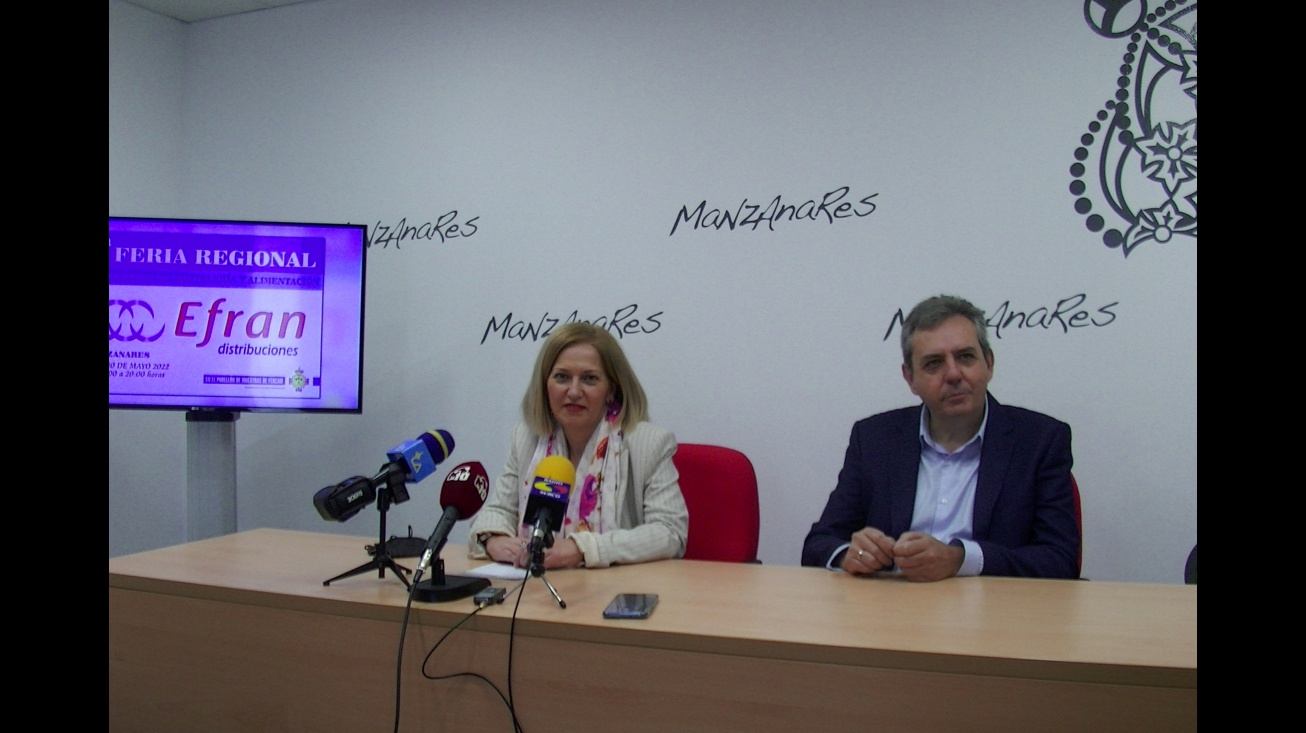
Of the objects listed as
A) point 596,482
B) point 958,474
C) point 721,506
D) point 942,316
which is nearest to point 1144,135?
point 942,316

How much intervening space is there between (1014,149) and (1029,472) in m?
1.41

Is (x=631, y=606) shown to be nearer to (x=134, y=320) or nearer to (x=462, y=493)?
(x=462, y=493)

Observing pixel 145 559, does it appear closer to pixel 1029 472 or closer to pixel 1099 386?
pixel 1029 472

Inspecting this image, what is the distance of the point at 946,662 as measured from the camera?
4.47 ft

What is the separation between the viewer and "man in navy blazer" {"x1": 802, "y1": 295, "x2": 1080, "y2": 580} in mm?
2098

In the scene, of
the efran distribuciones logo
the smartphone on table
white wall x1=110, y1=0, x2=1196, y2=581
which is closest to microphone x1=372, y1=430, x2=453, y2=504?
the smartphone on table

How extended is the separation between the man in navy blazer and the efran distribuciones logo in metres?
2.80

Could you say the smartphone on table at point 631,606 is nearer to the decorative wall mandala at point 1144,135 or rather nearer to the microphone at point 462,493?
the microphone at point 462,493

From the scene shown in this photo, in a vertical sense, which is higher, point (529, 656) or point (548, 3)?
point (548, 3)

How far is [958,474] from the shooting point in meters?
2.29

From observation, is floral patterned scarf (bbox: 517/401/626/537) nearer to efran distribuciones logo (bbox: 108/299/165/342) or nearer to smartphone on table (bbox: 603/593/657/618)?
smartphone on table (bbox: 603/593/657/618)

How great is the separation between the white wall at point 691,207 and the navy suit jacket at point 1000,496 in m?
0.89

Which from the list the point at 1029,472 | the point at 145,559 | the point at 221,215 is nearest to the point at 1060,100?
the point at 1029,472

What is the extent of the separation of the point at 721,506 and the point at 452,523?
1.11 m
